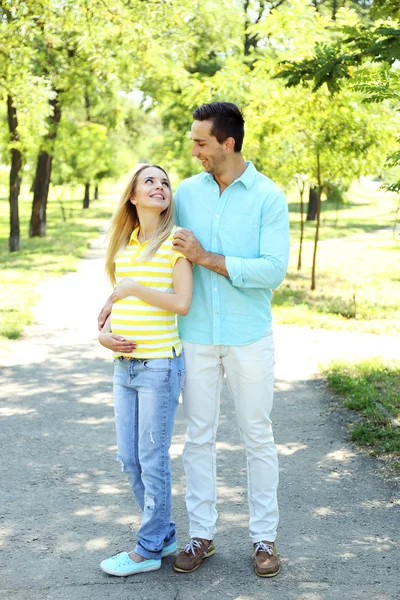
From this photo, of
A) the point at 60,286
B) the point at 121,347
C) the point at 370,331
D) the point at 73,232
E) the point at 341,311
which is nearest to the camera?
the point at 121,347

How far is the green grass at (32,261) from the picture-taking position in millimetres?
12031

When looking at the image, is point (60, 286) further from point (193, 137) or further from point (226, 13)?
point (226, 13)

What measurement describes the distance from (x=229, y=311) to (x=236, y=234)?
364mm

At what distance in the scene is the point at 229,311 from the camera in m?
4.08

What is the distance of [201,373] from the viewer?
4113mm

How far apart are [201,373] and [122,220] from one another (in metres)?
0.82

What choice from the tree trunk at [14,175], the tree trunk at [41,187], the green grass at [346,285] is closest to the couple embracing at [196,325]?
the green grass at [346,285]

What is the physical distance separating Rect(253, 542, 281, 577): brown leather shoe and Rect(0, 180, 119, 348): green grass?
6.39m

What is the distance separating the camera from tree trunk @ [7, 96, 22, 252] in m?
20.7

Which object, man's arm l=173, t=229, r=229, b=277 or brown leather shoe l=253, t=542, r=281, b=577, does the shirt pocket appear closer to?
man's arm l=173, t=229, r=229, b=277

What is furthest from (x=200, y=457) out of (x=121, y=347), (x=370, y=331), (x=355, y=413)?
(x=370, y=331)

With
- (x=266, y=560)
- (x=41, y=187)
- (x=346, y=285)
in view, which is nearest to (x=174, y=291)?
(x=266, y=560)

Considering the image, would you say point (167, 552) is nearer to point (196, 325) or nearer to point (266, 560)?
point (266, 560)

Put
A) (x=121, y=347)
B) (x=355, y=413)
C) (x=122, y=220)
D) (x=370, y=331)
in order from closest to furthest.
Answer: (x=121, y=347) → (x=122, y=220) → (x=355, y=413) → (x=370, y=331)
